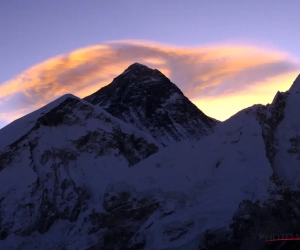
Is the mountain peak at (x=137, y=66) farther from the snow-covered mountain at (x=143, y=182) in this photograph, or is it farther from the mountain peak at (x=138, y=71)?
the snow-covered mountain at (x=143, y=182)

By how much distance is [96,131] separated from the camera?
71.1m

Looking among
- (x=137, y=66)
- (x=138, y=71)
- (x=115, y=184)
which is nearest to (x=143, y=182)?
(x=115, y=184)

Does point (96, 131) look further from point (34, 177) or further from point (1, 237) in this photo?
point (1, 237)

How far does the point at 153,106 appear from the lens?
288ft

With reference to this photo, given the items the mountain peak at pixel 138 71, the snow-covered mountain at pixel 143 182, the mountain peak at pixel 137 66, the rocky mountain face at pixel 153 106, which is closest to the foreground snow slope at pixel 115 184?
the snow-covered mountain at pixel 143 182

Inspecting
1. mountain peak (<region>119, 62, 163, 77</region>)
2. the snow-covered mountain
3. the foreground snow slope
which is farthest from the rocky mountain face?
the foreground snow slope

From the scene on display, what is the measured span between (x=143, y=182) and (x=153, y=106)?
88.9 ft

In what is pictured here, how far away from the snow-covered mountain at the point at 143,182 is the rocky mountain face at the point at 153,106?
25.5 ft

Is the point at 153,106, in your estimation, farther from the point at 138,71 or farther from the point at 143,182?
the point at 143,182

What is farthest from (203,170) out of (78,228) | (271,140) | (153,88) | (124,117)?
(153,88)

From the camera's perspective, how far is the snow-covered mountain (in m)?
55.0

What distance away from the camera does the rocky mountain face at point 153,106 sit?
3354 inches

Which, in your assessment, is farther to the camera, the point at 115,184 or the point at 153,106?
the point at 153,106

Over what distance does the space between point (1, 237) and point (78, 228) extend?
7.55 metres
